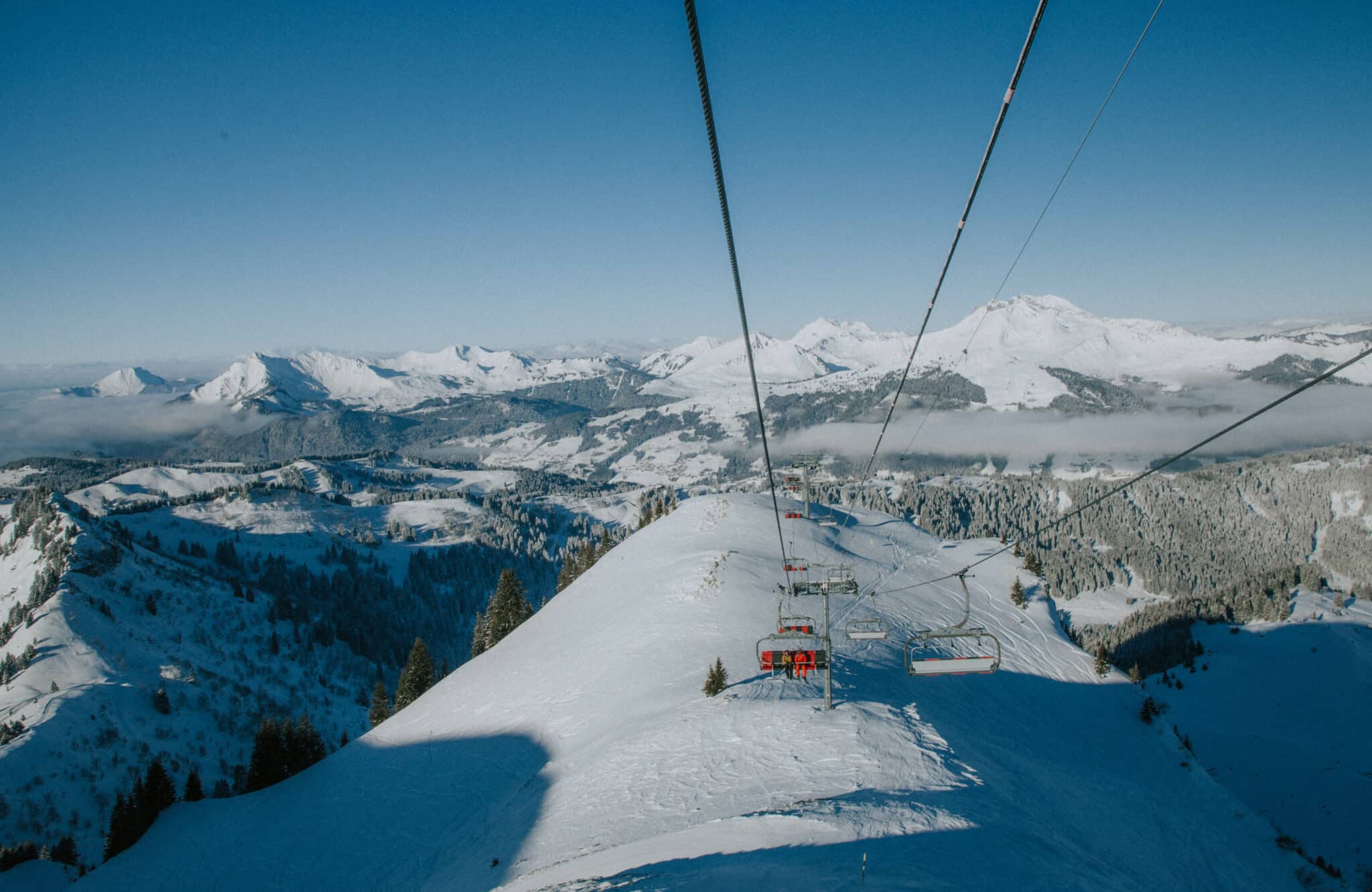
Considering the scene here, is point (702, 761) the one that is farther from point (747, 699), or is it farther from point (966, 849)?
point (966, 849)

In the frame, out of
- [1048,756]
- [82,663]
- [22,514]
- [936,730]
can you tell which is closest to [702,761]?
[936,730]

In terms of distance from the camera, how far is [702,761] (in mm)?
23156

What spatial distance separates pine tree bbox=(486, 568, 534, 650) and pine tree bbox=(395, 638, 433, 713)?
5397 millimetres

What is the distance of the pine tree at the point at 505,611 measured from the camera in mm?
57906

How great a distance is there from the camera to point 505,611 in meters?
59.0

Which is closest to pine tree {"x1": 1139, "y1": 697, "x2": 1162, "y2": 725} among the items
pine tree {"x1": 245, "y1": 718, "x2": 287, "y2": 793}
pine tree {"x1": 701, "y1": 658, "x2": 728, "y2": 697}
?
pine tree {"x1": 701, "y1": 658, "x2": 728, "y2": 697}

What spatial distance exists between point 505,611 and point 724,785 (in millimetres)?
42367

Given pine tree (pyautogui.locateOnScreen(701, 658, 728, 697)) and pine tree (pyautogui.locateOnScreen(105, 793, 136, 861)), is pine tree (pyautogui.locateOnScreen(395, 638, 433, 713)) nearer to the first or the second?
pine tree (pyautogui.locateOnScreen(105, 793, 136, 861))

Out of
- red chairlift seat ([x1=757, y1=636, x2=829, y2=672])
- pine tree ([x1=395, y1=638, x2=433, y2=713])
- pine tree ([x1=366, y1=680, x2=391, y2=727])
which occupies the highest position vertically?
red chairlift seat ([x1=757, y1=636, x2=829, y2=672])

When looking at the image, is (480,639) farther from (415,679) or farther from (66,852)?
Result: (66,852)

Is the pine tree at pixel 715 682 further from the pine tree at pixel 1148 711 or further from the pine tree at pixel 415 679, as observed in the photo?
the pine tree at pixel 415 679

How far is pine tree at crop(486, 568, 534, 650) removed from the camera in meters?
57.9

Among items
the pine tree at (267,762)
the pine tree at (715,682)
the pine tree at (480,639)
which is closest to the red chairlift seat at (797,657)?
the pine tree at (715,682)

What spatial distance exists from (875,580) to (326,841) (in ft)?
159
